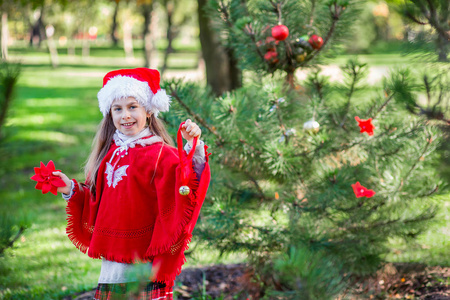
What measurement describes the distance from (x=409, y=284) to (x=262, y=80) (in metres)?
1.70

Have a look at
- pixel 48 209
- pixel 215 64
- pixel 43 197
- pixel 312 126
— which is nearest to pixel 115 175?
A: pixel 312 126

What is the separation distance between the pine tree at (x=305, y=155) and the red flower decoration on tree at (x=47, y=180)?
2.67 feet

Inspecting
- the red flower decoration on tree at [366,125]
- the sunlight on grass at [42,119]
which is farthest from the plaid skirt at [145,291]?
the sunlight on grass at [42,119]

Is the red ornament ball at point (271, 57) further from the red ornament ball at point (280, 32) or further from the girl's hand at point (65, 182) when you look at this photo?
the girl's hand at point (65, 182)

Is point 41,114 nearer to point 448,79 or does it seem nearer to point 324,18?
point 324,18

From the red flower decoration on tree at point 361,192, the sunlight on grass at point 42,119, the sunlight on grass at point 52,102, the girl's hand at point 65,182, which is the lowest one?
the sunlight on grass at point 52,102

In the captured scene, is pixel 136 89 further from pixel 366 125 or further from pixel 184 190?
pixel 366 125

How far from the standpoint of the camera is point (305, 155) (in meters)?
2.89

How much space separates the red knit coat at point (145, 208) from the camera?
2070mm

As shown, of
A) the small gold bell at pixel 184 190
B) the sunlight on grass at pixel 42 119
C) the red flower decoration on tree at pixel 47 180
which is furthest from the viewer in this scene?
the sunlight on grass at pixel 42 119

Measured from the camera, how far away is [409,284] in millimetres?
3328

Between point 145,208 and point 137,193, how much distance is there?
0.08m

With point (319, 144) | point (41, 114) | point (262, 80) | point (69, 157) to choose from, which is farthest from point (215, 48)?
point (41, 114)

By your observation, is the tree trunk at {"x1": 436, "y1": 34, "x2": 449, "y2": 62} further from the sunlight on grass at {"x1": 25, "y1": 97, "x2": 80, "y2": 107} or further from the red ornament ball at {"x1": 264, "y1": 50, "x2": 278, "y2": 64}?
the sunlight on grass at {"x1": 25, "y1": 97, "x2": 80, "y2": 107}
